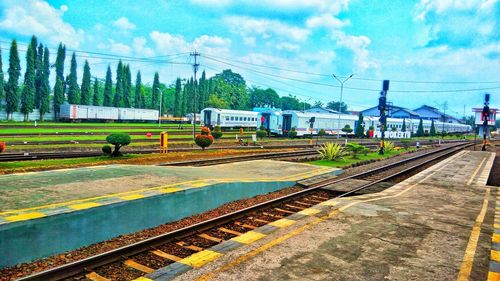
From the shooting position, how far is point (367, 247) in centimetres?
614

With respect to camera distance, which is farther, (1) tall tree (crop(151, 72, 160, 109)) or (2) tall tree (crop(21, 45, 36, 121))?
(1) tall tree (crop(151, 72, 160, 109))

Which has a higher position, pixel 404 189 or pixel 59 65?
pixel 59 65

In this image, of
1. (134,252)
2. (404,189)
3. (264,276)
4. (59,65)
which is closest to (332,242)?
(264,276)

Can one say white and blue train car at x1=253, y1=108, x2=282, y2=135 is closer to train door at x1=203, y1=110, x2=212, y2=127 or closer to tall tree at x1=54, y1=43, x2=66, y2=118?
train door at x1=203, y1=110, x2=212, y2=127

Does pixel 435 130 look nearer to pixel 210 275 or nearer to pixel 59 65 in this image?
pixel 59 65

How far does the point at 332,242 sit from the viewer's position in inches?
250

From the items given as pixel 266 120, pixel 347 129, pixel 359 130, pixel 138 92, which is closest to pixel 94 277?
pixel 266 120

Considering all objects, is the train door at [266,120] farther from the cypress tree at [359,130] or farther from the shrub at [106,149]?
the shrub at [106,149]

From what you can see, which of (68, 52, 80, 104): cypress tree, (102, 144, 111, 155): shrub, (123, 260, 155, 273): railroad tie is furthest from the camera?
(68, 52, 80, 104): cypress tree

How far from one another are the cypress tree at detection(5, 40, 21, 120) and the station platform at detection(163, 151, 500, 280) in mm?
60456

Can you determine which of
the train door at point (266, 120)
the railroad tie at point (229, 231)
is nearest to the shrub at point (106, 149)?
the railroad tie at point (229, 231)

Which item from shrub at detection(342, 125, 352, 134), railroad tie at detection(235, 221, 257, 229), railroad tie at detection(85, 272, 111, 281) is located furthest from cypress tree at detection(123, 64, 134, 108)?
railroad tie at detection(85, 272, 111, 281)

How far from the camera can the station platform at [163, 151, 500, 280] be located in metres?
5.01

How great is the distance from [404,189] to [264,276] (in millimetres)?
9325
